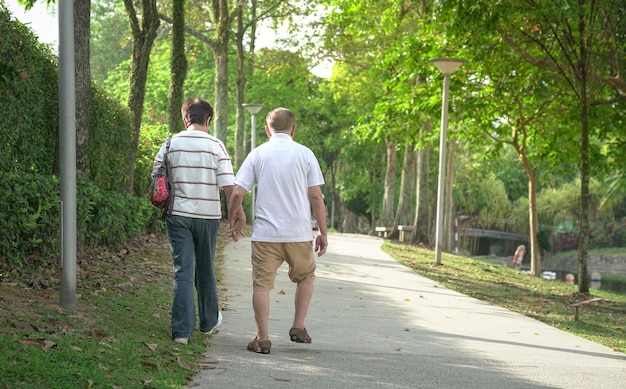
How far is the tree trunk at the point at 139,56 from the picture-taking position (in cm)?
1516

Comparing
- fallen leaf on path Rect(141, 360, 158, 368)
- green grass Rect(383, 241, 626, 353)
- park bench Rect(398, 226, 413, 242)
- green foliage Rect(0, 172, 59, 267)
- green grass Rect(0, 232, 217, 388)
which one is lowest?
green grass Rect(383, 241, 626, 353)

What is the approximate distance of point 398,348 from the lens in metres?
7.91

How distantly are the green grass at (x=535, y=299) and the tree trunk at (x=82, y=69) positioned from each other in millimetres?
6361


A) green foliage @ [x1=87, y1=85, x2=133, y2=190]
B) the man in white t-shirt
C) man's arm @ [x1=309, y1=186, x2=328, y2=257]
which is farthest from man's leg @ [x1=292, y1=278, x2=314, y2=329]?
green foliage @ [x1=87, y1=85, x2=133, y2=190]

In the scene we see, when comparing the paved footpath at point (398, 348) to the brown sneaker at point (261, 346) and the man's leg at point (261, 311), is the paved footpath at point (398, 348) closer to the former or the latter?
the brown sneaker at point (261, 346)

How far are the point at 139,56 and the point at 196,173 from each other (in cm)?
912

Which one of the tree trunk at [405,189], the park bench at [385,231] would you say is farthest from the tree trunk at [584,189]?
the park bench at [385,231]

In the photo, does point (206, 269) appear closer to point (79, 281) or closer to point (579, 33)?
point (79, 281)

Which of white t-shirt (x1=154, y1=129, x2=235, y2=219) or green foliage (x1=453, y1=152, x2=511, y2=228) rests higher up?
green foliage (x1=453, y1=152, x2=511, y2=228)

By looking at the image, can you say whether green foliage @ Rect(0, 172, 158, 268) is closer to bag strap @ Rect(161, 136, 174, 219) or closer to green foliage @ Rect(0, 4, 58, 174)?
green foliage @ Rect(0, 4, 58, 174)

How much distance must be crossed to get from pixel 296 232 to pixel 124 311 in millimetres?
2037

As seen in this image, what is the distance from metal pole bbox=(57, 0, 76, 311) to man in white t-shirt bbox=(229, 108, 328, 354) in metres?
1.33

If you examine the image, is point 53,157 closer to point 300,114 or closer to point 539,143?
point 539,143

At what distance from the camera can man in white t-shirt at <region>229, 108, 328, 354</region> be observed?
23.0 ft
